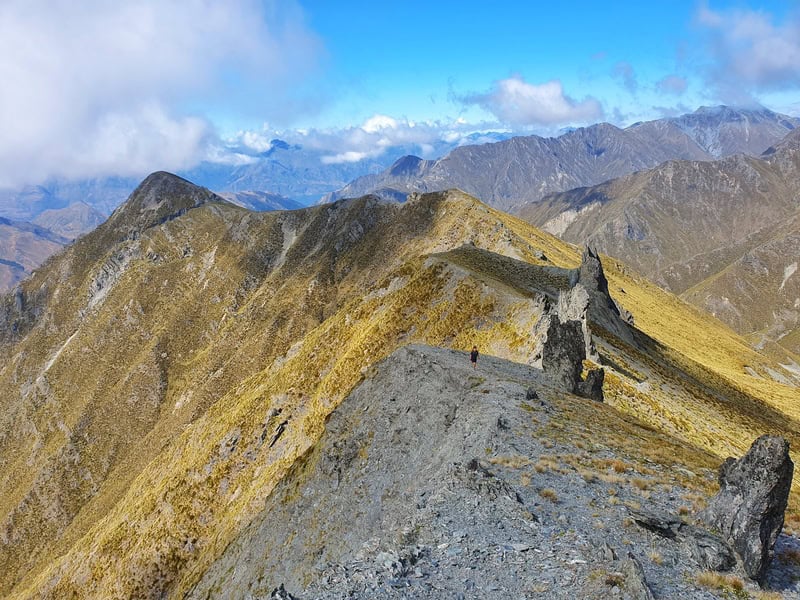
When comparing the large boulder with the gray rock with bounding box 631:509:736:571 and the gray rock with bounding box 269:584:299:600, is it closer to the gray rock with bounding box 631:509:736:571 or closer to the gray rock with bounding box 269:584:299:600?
the gray rock with bounding box 631:509:736:571

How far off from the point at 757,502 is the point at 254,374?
107684mm

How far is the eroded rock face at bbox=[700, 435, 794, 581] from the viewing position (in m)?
13.4

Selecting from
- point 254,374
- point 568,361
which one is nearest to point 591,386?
point 568,361

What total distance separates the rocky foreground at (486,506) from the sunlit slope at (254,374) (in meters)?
10.6

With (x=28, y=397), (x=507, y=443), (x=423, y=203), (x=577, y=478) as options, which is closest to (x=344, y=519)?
(x=507, y=443)

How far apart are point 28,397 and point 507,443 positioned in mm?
213988

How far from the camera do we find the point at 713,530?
14984mm

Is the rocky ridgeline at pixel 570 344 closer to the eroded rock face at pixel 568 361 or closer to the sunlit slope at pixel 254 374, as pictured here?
the eroded rock face at pixel 568 361

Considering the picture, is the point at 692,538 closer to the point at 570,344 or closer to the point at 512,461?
the point at 512,461

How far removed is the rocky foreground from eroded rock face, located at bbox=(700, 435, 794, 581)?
1.40ft

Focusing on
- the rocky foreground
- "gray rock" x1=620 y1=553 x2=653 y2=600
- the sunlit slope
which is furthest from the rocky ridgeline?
"gray rock" x1=620 y1=553 x2=653 y2=600

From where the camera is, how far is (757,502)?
13773mm

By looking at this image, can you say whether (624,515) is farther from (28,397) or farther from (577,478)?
(28,397)

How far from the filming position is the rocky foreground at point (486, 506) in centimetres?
1301
